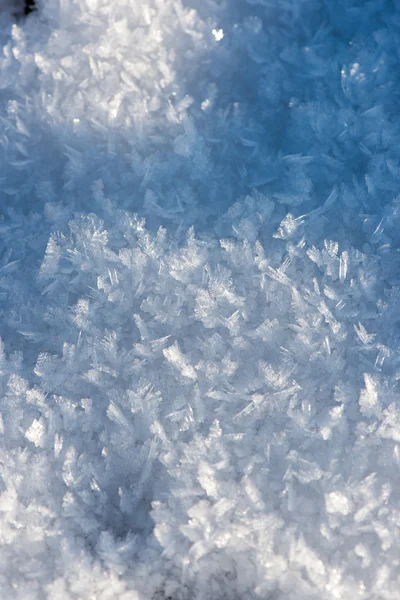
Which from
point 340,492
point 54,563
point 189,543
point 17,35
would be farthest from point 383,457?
point 17,35

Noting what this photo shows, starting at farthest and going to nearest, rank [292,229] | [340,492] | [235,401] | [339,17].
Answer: [339,17], [292,229], [235,401], [340,492]

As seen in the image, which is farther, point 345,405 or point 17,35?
point 17,35

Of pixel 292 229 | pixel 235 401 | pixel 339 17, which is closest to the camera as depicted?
pixel 235 401

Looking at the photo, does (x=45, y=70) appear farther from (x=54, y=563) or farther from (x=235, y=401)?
(x=54, y=563)

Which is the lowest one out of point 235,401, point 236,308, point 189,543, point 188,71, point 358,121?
point 189,543

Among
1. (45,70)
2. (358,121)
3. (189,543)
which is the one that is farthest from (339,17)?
(189,543)

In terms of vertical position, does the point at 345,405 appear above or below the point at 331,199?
below
